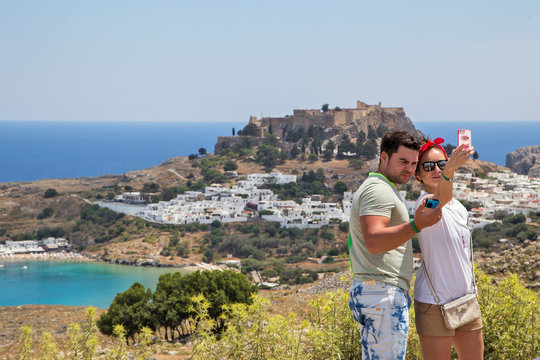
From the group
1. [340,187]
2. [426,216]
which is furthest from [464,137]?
[340,187]

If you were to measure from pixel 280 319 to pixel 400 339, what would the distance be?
0.85 meters

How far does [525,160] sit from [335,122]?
23172mm

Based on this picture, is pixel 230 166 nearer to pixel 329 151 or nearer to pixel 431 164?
pixel 329 151

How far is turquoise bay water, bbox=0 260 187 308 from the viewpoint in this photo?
996 inches

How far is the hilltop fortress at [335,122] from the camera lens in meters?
46.6

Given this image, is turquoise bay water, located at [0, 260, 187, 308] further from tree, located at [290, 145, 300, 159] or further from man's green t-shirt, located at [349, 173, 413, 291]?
man's green t-shirt, located at [349, 173, 413, 291]

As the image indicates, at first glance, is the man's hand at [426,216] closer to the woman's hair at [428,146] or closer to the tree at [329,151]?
the woman's hair at [428,146]

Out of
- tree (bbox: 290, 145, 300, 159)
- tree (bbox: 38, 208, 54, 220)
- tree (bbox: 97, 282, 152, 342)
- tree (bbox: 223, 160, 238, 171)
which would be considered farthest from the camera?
tree (bbox: 290, 145, 300, 159)

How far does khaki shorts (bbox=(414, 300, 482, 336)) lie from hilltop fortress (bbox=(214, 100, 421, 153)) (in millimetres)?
43658

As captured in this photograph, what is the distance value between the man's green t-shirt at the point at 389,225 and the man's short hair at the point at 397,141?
129 millimetres

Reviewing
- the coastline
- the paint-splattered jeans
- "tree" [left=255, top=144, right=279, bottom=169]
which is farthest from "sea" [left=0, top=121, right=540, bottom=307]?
the paint-splattered jeans

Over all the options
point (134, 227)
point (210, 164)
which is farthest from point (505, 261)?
point (210, 164)

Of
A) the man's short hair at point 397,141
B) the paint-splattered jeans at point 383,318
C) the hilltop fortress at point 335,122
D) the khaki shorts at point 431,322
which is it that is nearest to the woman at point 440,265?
the khaki shorts at point 431,322

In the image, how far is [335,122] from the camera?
46750 mm
